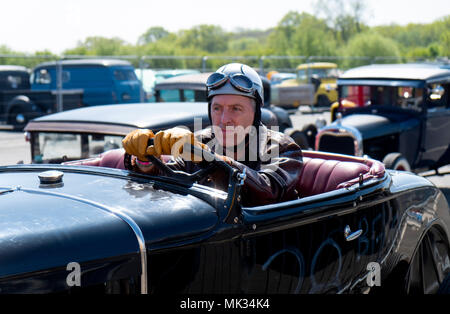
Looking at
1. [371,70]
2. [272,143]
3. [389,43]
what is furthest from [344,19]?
[272,143]

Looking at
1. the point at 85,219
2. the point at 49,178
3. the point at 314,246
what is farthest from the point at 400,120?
the point at 85,219

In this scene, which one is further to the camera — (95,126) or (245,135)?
(95,126)

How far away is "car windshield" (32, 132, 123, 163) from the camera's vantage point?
558 centimetres

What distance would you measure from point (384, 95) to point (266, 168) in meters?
6.75

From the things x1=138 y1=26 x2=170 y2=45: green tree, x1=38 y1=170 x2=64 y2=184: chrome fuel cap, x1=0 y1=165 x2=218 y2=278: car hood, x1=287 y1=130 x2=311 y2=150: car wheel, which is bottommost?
x1=287 y1=130 x2=311 y2=150: car wheel

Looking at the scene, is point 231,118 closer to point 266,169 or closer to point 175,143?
point 266,169

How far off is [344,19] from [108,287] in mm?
86510

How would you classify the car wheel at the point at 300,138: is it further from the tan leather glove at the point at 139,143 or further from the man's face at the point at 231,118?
the tan leather glove at the point at 139,143

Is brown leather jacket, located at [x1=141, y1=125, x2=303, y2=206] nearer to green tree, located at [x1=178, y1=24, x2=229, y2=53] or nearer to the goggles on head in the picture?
the goggles on head

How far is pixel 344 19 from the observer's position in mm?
84250

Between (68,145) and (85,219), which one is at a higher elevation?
(85,219)

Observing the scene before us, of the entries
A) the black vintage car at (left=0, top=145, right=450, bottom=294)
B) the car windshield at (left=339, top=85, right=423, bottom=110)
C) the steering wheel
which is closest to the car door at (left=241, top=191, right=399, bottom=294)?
the black vintage car at (left=0, top=145, right=450, bottom=294)

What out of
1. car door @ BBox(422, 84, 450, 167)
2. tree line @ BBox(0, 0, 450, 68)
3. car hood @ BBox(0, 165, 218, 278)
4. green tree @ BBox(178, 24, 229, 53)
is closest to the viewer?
car hood @ BBox(0, 165, 218, 278)

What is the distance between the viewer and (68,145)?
19.1ft
